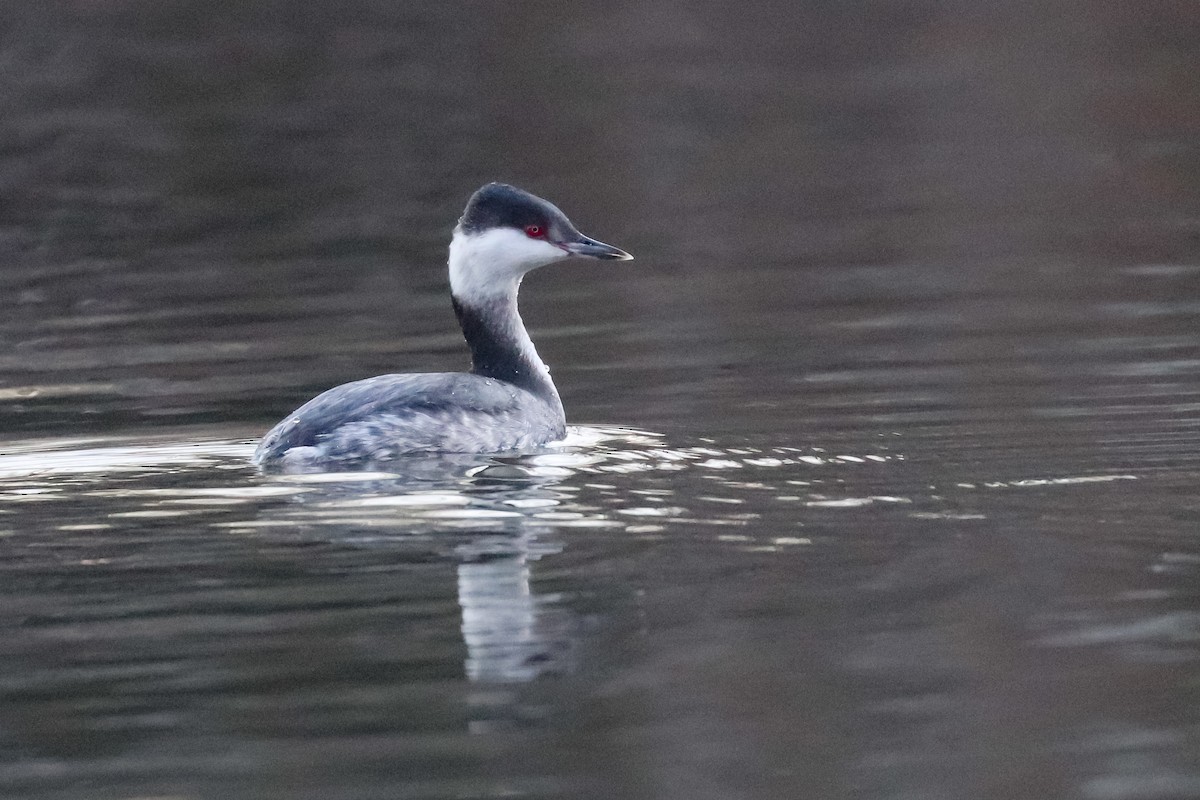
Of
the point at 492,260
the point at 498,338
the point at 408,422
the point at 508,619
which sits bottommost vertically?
the point at 508,619

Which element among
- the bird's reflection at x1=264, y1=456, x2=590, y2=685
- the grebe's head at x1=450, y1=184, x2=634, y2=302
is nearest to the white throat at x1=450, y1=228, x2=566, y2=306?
the grebe's head at x1=450, y1=184, x2=634, y2=302

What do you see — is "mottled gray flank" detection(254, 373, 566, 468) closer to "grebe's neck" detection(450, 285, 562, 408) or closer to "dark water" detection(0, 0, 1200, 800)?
"dark water" detection(0, 0, 1200, 800)

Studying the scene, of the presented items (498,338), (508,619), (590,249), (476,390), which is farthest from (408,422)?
(508,619)

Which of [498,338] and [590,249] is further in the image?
[498,338]

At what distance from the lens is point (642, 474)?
335 inches

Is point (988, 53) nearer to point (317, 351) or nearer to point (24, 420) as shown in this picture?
point (317, 351)

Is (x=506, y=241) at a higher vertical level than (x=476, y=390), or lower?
higher

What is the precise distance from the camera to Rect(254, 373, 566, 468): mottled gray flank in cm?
892

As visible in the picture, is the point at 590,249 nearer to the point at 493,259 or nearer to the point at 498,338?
the point at 493,259

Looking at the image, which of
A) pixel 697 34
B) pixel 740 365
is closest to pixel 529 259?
pixel 740 365

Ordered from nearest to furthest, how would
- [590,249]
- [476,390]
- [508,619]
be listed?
[508,619] < [476,390] < [590,249]

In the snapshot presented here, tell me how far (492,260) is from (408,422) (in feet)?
4.63

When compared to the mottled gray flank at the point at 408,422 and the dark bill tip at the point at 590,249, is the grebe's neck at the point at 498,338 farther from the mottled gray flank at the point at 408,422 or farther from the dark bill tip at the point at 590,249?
the mottled gray flank at the point at 408,422

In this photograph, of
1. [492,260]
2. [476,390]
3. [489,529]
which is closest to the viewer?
[489,529]
